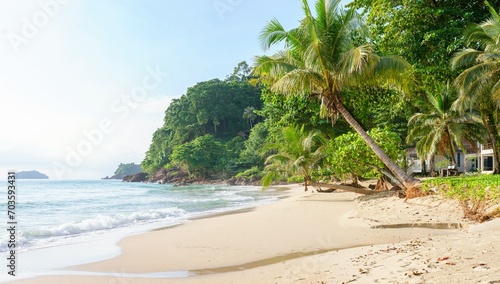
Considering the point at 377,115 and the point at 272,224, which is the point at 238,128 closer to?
the point at 377,115

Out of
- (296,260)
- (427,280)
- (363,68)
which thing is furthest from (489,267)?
(363,68)

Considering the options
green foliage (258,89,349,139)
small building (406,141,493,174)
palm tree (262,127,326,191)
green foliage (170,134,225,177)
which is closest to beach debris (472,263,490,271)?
green foliage (258,89,349,139)

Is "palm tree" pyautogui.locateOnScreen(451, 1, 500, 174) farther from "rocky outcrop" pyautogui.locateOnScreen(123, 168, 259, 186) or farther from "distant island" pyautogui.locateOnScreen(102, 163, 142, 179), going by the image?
"distant island" pyautogui.locateOnScreen(102, 163, 142, 179)

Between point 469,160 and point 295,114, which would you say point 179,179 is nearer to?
point 469,160

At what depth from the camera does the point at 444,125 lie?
2602cm

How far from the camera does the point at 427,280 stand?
360 centimetres

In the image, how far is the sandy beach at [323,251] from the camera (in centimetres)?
418

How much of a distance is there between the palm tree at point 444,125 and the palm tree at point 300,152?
1015cm

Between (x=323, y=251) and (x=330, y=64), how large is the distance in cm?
779

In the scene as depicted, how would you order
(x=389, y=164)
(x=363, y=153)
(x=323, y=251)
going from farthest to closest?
(x=363, y=153) < (x=389, y=164) < (x=323, y=251)

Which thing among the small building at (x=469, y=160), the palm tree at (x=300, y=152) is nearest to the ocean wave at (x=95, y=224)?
the palm tree at (x=300, y=152)

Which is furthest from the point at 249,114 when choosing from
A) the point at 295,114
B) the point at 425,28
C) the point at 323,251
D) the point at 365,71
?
the point at 323,251

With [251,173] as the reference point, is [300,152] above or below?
above

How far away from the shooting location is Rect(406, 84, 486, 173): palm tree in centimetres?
2583
